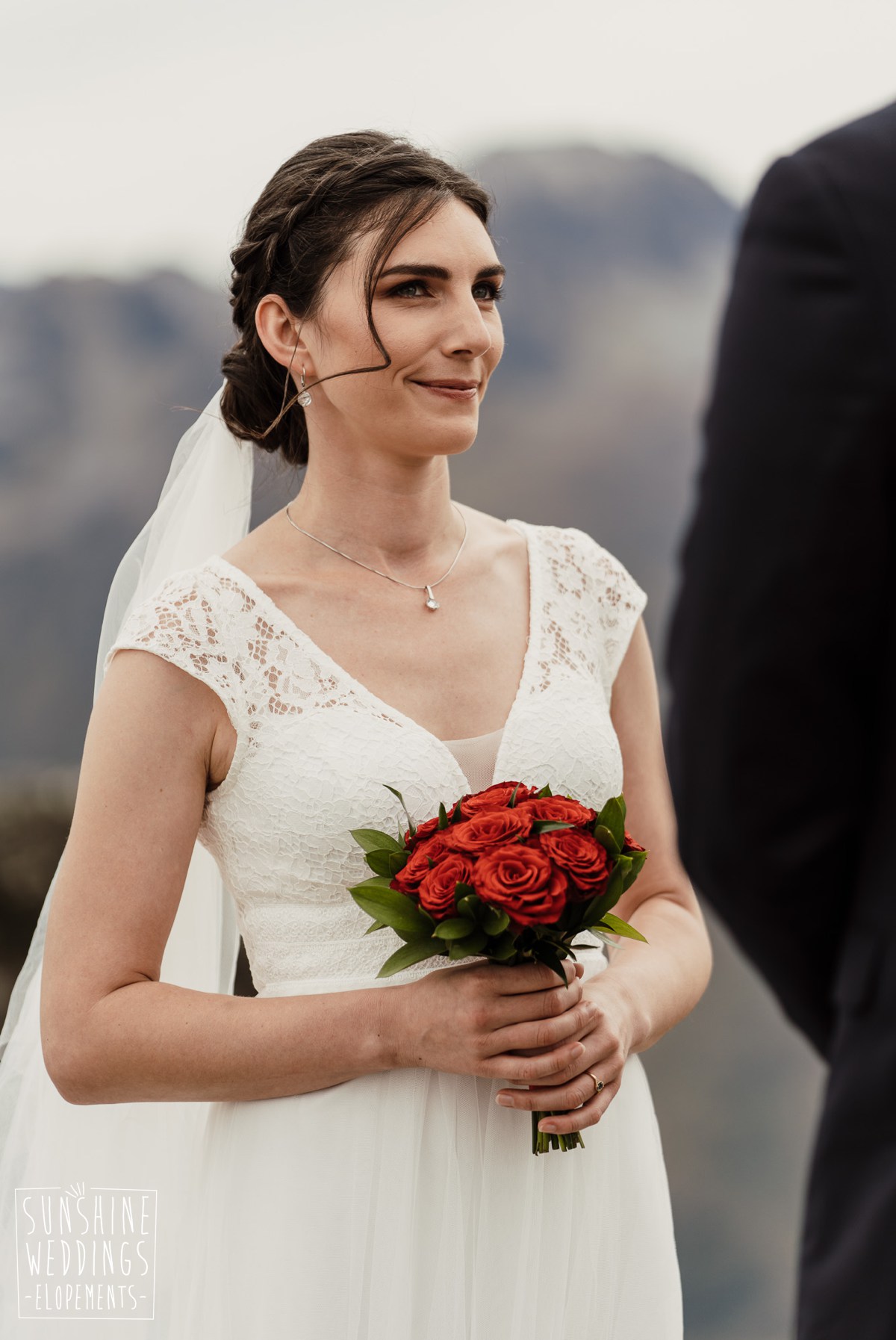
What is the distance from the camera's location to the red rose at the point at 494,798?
161cm

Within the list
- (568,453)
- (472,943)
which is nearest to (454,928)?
(472,943)

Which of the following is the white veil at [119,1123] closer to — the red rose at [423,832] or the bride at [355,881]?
the bride at [355,881]

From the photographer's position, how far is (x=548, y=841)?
59.3 inches

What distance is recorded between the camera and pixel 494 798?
1.61 meters

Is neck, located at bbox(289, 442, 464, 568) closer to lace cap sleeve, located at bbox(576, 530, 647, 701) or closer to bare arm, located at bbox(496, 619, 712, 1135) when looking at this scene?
lace cap sleeve, located at bbox(576, 530, 647, 701)

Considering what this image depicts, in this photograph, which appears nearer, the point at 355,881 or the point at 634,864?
the point at 634,864

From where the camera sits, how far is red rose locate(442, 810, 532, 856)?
1.50 m

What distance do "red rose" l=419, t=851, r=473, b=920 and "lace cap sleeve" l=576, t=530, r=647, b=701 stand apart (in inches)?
28.5

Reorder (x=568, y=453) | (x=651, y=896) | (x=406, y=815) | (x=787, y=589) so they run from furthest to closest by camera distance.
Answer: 1. (x=568, y=453)
2. (x=651, y=896)
3. (x=406, y=815)
4. (x=787, y=589)

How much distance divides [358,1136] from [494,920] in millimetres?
453

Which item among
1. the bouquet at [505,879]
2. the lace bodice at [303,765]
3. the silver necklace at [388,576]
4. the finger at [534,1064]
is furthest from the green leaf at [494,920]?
the silver necklace at [388,576]

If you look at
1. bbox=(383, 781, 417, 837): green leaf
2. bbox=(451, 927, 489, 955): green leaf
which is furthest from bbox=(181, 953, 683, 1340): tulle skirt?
bbox=(451, 927, 489, 955): green leaf

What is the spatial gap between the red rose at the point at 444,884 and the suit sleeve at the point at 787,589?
0.55 metres

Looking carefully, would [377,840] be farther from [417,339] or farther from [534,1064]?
[417,339]
